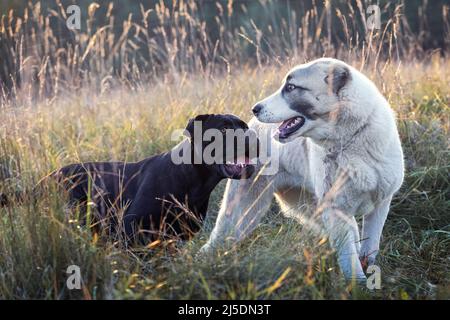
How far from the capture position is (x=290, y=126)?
4105 mm

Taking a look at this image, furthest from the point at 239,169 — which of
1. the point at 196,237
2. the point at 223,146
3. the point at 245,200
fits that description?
the point at 196,237

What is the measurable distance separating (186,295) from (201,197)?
134 cm

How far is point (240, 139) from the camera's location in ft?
14.0

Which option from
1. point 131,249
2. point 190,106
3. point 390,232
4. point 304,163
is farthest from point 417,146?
point 131,249

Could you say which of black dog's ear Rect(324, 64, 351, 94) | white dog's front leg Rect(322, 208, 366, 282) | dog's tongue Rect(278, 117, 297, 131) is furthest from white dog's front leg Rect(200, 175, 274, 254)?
black dog's ear Rect(324, 64, 351, 94)

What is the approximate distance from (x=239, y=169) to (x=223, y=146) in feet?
0.63

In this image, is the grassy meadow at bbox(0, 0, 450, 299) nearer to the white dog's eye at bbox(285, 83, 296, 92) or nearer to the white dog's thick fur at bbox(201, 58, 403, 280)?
the white dog's thick fur at bbox(201, 58, 403, 280)

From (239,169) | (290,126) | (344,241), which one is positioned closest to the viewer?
(344,241)

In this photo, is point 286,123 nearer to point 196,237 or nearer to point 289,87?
point 289,87

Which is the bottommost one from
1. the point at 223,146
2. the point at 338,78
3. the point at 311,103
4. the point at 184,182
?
the point at 184,182

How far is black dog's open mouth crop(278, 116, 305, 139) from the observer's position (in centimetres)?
405

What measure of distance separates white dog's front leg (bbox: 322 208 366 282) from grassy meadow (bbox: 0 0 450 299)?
0.30ft

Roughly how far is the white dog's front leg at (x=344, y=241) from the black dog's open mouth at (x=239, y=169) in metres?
0.64

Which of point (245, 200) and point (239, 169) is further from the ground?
point (239, 169)
